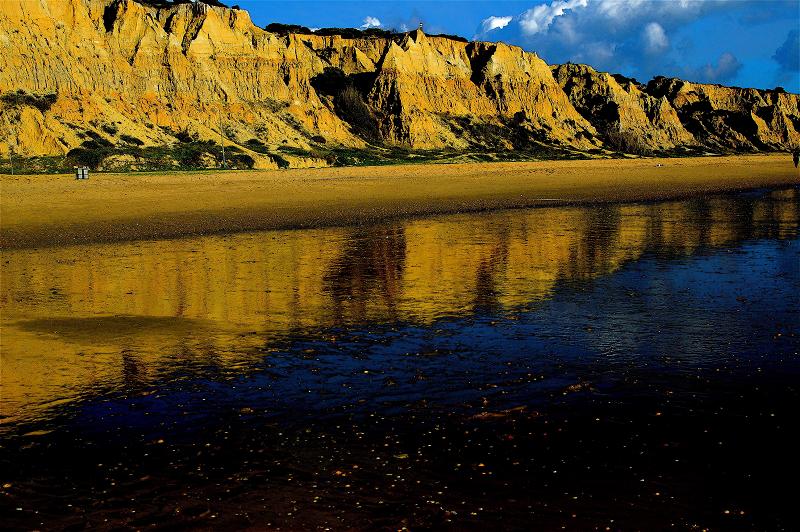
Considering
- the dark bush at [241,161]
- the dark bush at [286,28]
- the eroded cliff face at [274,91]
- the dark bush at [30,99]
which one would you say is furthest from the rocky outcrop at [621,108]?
the dark bush at [30,99]

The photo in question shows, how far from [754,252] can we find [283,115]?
76.0 m

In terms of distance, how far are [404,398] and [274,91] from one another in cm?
8907

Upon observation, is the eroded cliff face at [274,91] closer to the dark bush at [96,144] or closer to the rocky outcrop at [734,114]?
the dark bush at [96,144]

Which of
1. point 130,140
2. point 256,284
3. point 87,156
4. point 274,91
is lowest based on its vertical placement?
point 256,284

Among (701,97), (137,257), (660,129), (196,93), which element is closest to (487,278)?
(137,257)

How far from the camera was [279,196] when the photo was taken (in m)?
38.4

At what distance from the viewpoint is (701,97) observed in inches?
6535

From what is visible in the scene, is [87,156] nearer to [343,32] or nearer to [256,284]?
[256,284]

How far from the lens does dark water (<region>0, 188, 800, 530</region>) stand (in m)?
6.03

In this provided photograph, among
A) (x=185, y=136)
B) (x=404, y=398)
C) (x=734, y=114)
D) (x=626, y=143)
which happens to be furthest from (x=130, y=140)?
(x=734, y=114)

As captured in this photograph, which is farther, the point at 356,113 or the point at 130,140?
the point at 356,113

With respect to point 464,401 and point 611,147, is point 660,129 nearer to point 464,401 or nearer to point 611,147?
point 611,147

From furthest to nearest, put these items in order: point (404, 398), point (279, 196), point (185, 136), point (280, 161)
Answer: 1. point (185, 136)
2. point (280, 161)
3. point (279, 196)
4. point (404, 398)

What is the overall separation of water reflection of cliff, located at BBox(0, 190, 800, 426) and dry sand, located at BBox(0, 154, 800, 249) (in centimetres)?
366
